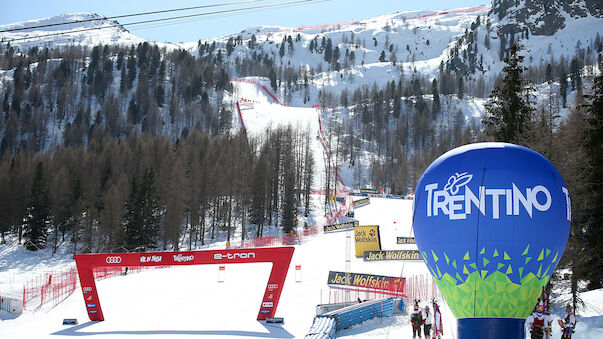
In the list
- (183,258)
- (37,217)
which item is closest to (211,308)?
(183,258)

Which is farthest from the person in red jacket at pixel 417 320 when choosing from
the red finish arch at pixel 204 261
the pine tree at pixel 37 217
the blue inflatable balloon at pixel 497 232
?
the pine tree at pixel 37 217

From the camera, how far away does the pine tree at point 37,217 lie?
2080 inches

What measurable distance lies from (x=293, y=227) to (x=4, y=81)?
111 meters

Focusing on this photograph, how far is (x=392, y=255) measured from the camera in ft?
108

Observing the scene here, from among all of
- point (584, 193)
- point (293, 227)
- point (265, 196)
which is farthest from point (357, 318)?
point (265, 196)

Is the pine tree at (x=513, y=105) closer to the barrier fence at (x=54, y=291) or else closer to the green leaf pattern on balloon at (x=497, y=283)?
→ the green leaf pattern on balloon at (x=497, y=283)

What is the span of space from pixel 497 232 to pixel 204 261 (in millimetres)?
14323

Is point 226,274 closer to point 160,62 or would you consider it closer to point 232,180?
point 232,180

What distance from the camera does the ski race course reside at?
19.2 metres

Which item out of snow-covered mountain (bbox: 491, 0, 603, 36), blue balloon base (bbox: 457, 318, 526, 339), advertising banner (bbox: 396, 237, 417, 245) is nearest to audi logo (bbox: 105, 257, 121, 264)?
blue balloon base (bbox: 457, 318, 526, 339)

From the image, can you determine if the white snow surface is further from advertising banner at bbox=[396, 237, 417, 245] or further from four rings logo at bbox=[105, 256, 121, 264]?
advertising banner at bbox=[396, 237, 417, 245]

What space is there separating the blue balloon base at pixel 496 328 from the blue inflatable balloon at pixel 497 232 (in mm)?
21

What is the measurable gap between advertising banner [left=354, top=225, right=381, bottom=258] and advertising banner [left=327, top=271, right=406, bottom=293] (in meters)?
8.19

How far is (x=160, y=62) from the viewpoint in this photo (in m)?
137
